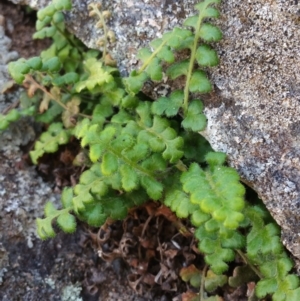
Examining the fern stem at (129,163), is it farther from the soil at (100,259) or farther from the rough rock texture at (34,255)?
the rough rock texture at (34,255)

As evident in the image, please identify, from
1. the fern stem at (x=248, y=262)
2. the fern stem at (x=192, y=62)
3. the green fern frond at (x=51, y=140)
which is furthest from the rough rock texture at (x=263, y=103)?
the green fern frond at (x=51, y=140)

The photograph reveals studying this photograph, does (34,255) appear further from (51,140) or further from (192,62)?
(192,62)

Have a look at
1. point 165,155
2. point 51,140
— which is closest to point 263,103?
point 165,155

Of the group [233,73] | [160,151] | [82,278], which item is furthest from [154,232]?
[233,73]

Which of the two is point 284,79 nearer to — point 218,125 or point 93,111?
point 218,125

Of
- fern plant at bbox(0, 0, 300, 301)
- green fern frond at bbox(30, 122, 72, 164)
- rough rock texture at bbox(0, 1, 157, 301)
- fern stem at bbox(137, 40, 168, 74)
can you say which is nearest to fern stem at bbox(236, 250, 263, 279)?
fern plant at bbox(0, 0, 300, 301)

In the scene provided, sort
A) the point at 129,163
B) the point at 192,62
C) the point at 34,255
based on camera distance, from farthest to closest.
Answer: the point at 34,255 < the point at 192,62 < the point at 129,163

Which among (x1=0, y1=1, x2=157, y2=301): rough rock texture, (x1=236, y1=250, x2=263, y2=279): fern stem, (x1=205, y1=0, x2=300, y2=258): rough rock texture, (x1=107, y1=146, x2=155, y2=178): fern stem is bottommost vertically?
(x1=0, y1=1, x2=157, y2=301): rough rock texture

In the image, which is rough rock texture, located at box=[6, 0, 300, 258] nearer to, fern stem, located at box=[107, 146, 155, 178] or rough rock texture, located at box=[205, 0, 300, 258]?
rough rock texture, located at box=[205, 0, 300, 258]
